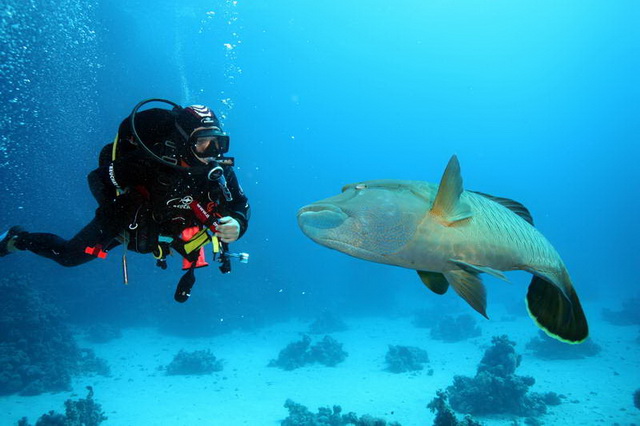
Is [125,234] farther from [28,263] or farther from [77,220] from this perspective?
[77,220]

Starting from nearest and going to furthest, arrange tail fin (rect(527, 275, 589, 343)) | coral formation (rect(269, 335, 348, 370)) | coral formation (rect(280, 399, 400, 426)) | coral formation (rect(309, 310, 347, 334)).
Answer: tail fin (rect(527, 275, 589, 343))
coral formation (rect(280, 399, 400, 426))
coral formation (rect(269, 335, 348, 370))
coral formation (rect(309, 310, 347, 334))

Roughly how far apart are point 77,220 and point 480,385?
26146 mm

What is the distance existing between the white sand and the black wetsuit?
7815 millimetres

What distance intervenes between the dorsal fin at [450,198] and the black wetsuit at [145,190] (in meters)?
2.45

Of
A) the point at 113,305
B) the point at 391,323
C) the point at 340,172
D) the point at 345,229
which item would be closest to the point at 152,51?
the point at 113,305

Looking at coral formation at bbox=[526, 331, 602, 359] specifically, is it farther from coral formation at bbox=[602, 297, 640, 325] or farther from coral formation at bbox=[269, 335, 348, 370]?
coral formation at bbox=[602, 297, 640, 325]

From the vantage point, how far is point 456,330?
59.7 ft

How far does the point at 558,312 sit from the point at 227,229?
2.94 m

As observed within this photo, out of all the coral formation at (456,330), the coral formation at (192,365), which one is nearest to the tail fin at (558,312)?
the coral formation at (192,365)

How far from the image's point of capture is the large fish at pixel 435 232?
1539 mm

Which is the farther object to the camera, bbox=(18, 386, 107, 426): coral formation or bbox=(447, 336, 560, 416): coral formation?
bbox=(447, 336, 560, 416): coral formation

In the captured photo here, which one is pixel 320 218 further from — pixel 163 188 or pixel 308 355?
pixel 308 355

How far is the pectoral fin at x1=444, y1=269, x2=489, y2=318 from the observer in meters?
1.75

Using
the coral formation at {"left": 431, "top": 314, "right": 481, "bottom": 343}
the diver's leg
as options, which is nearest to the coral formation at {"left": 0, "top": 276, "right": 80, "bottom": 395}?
the diver's leg
